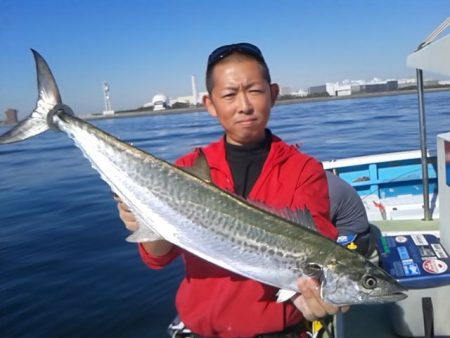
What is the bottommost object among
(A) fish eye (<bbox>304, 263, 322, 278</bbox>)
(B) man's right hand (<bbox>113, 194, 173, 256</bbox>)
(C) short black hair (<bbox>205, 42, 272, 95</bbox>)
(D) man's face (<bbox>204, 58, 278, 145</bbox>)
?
(A) fish eye (<bbox>304, 263, 322, 278</bbox>)

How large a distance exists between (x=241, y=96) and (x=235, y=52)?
27 centimetres

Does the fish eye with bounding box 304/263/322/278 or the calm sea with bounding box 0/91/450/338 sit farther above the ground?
the fish eye with bounding box 304/263/322/278

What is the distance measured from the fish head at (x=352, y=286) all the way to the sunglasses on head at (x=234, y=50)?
4.09 ft

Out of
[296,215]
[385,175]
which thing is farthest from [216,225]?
[385,175]

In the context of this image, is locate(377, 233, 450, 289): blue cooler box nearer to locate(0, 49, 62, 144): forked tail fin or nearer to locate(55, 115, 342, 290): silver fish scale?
locate(55, 115, 342, 290): silver fish scale

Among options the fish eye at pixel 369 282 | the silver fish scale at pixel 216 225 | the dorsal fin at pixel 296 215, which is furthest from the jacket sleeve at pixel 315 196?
the fish eye at pixel 369 282

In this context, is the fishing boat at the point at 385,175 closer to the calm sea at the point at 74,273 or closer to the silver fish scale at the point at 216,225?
the calm sea at the point at 74,273

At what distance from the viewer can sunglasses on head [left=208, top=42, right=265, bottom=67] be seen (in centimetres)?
251

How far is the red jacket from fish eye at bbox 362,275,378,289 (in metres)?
0.37

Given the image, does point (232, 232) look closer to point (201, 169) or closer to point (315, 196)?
point (201, 169)

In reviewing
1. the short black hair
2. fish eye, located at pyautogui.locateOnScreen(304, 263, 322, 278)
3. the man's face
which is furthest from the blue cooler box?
the short black hair

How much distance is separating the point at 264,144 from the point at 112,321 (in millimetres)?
4510

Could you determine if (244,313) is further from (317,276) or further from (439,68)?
(439,68)

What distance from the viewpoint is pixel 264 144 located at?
8.84 feet
